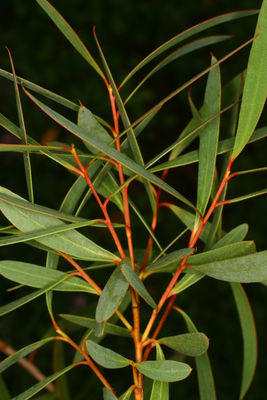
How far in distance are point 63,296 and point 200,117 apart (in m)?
1.22

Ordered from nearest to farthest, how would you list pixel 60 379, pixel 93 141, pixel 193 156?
pixel 93 141
pixel 193 156
pixel 60 379

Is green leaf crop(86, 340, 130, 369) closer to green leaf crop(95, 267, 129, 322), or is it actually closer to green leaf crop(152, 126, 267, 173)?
green leaf crop(95, 267, 129, 322)

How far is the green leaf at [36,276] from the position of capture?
471 millimetres

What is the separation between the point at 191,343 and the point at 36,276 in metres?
0.12

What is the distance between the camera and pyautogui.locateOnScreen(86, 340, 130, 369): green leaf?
0.43 metres

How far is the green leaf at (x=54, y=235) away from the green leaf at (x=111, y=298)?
30 millimetres

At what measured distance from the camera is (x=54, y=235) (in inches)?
17.9

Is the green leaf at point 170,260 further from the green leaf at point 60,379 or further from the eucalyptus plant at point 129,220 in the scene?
the green leaf at point 60,379

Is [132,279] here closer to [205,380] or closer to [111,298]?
[111,298]

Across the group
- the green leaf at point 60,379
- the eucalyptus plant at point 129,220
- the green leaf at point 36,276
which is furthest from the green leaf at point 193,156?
the green leaf at point 60,379

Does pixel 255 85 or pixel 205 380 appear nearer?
pixel 255 85

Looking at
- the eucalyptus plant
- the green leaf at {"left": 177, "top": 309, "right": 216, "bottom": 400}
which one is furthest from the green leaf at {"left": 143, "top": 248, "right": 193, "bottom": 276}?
the green leaf at {"left": 177, "top": 309, "right": 216, "bottom": 400}

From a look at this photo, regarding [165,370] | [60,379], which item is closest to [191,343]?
[165,370]

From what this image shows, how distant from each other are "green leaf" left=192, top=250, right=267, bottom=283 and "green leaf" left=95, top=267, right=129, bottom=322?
0.06 metres
